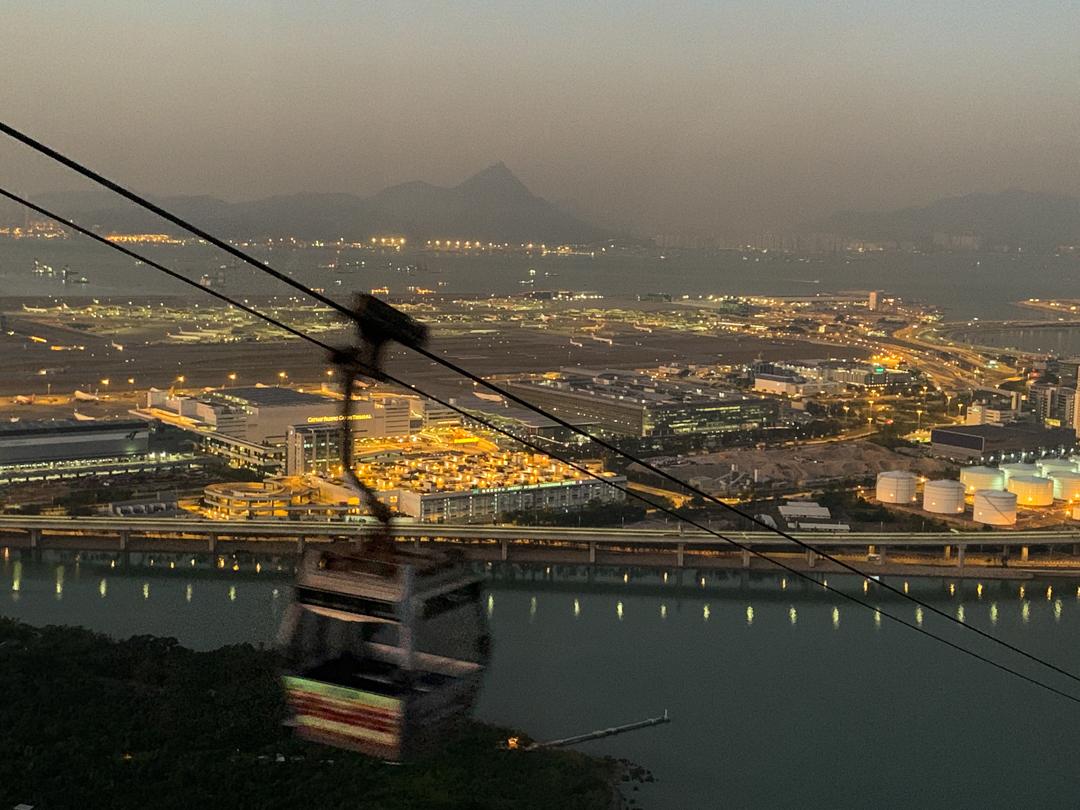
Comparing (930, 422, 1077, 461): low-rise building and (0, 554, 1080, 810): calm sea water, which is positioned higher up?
(930, 422, 1077, 461): low-rise building

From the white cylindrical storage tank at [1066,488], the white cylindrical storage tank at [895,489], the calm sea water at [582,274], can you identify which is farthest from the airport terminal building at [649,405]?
the white cylindrical storage tank at [1066,488]

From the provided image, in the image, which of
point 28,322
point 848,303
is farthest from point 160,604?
point 848,303

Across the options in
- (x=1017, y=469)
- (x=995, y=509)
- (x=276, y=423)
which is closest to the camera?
(x=995, y=509)

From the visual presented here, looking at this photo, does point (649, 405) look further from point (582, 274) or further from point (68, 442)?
point (582, 274)

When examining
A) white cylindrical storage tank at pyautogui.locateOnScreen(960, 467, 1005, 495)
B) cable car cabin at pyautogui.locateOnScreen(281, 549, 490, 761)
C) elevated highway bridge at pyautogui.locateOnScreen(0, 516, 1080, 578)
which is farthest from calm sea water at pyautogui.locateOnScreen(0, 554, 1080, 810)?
cable car cabin at pyautogui.locateOnScreen(281, 549, 490, 761)

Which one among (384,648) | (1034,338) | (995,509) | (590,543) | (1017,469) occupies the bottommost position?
(590,543)

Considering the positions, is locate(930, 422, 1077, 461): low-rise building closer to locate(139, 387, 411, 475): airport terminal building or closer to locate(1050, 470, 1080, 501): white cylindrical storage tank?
locate(1050, 470, 1080, 501): white cylindrical storage tank

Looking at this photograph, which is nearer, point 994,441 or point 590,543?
point 590,543

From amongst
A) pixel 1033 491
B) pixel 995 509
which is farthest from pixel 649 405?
pixel 995 509
